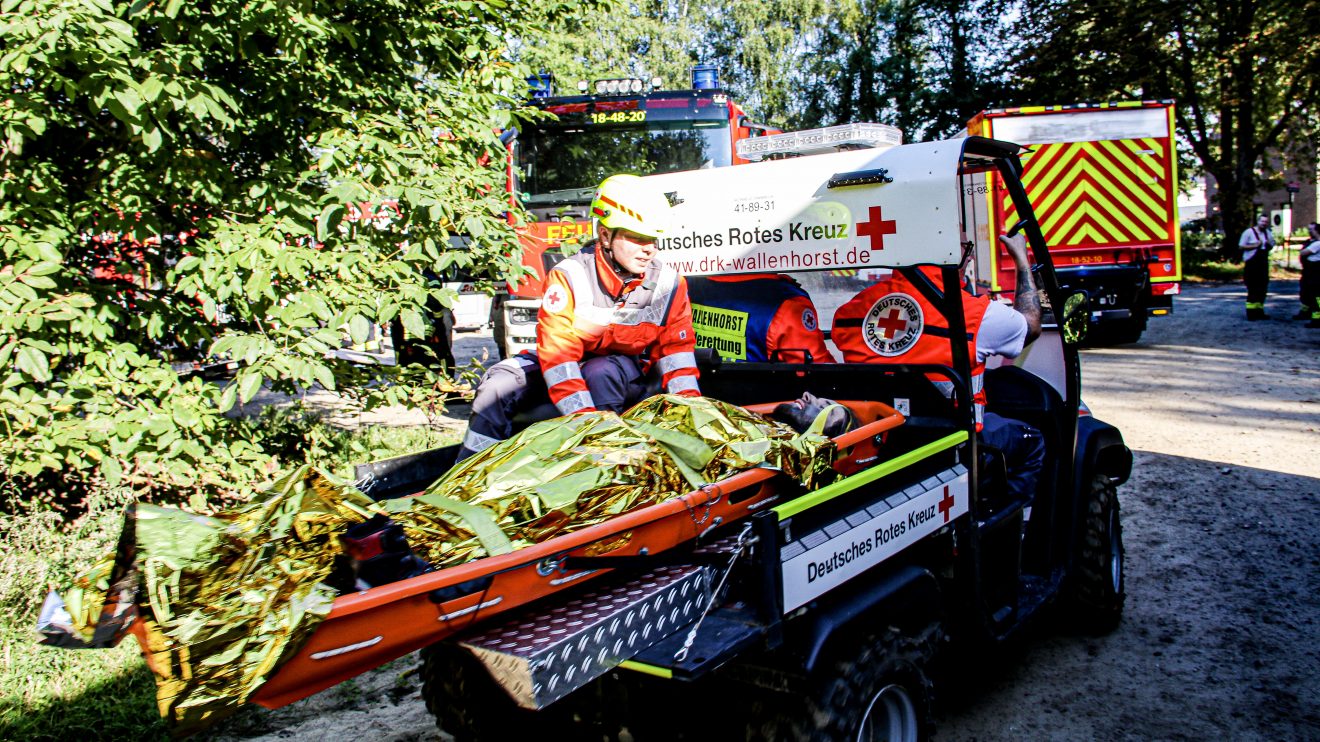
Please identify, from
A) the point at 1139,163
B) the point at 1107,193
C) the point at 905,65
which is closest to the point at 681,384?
Result: the point at 1107,193

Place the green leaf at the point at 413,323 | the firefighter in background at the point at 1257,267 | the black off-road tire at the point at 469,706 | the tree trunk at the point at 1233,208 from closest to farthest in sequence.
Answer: the black off-road tire at the point at 469,706 < the green leaf at the point at 413,323 < the firefighter in background at the point at 1257,267 < the tree trunk at the point at 1233,208

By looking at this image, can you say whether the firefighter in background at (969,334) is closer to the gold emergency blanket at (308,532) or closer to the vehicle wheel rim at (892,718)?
the gold emergency blanket at (308,532)

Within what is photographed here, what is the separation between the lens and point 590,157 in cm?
982

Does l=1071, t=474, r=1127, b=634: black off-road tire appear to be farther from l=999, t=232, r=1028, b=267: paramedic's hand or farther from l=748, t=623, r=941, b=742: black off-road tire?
l=748, t=623, r=941, b=742: black off-road tire

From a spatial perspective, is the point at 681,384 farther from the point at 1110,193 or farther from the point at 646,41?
the point at 646,41

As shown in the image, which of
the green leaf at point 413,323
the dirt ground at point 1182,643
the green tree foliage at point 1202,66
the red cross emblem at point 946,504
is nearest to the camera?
the red cross emblem at point 946,504

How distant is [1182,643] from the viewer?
417 cm

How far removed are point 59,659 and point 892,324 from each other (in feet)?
11.7

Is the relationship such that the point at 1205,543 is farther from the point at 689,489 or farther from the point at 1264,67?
the point at 1264,67

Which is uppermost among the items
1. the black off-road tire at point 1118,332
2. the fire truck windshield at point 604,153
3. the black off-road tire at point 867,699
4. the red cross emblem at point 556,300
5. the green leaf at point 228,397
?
the fire truck windshield at point 604,153

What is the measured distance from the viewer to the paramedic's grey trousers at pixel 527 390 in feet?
11.9

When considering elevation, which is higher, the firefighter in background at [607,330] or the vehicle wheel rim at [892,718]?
the firefighter in background at [607,330]

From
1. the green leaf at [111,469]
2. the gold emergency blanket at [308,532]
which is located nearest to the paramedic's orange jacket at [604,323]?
the gold emergency blanket at [308,532]

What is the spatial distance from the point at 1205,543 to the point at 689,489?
160 inches
